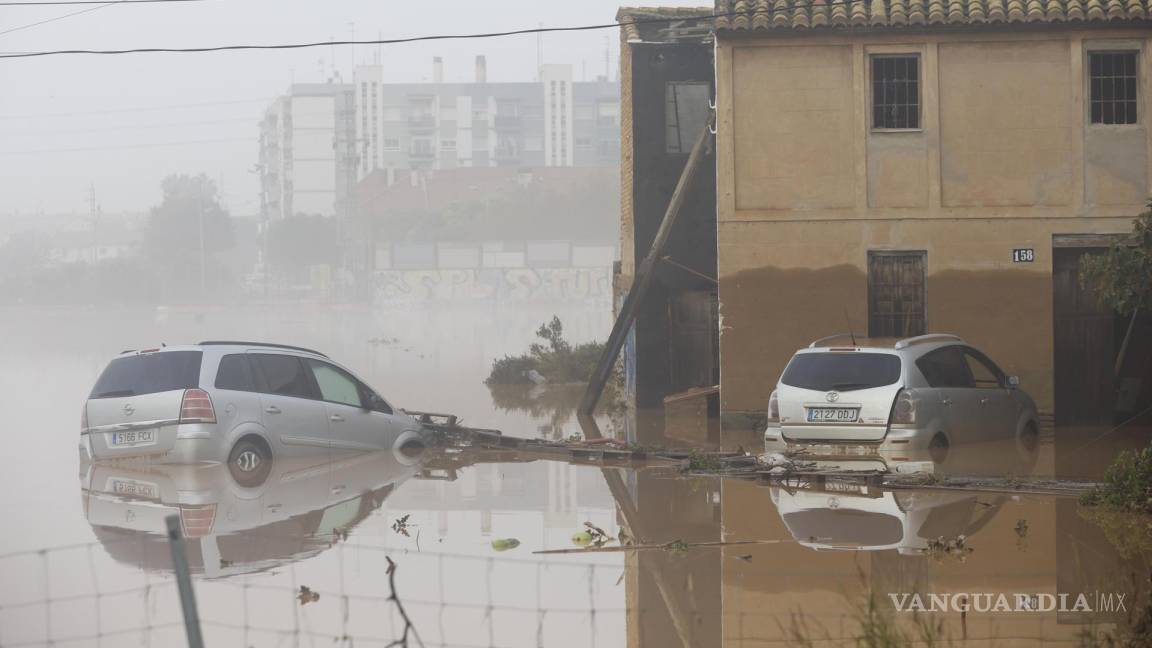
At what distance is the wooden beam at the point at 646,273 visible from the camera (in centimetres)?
2338

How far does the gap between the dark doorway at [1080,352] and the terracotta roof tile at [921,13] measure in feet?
12.6

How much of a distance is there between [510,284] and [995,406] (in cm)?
8957

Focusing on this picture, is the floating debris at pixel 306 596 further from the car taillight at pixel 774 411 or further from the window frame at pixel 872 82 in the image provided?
the window frame at pixel 872 82

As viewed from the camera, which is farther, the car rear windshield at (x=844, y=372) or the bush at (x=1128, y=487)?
the car rear windshield at (x=844, y=372)

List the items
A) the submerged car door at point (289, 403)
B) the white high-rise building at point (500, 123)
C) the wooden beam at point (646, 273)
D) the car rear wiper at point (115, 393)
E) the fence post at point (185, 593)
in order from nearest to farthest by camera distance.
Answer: the fence post at point (185, 593)
the car rear wiper at point (115, 393)
the submerged car door at point (289, 403)
the wooden beam at point (646, 273)
the white high-rise building at point (500, 123)

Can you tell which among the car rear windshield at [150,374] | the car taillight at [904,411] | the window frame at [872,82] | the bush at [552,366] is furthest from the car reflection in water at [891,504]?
the bush at [552,366]

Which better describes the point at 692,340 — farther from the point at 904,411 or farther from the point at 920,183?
the point at 904,411

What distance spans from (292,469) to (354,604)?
7.90 metres

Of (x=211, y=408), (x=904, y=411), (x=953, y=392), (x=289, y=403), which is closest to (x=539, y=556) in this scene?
(x=904, y=411)

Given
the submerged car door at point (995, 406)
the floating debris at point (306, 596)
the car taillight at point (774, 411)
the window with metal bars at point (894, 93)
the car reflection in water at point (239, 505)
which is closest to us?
the floating debris at point (306, 596)

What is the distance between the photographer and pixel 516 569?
10.0 metres

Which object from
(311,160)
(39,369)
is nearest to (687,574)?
(39,369)

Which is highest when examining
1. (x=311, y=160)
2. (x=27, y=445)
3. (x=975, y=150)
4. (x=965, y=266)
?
(x=311, y=160)

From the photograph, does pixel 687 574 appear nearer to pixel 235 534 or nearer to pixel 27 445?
pixel 235 534
